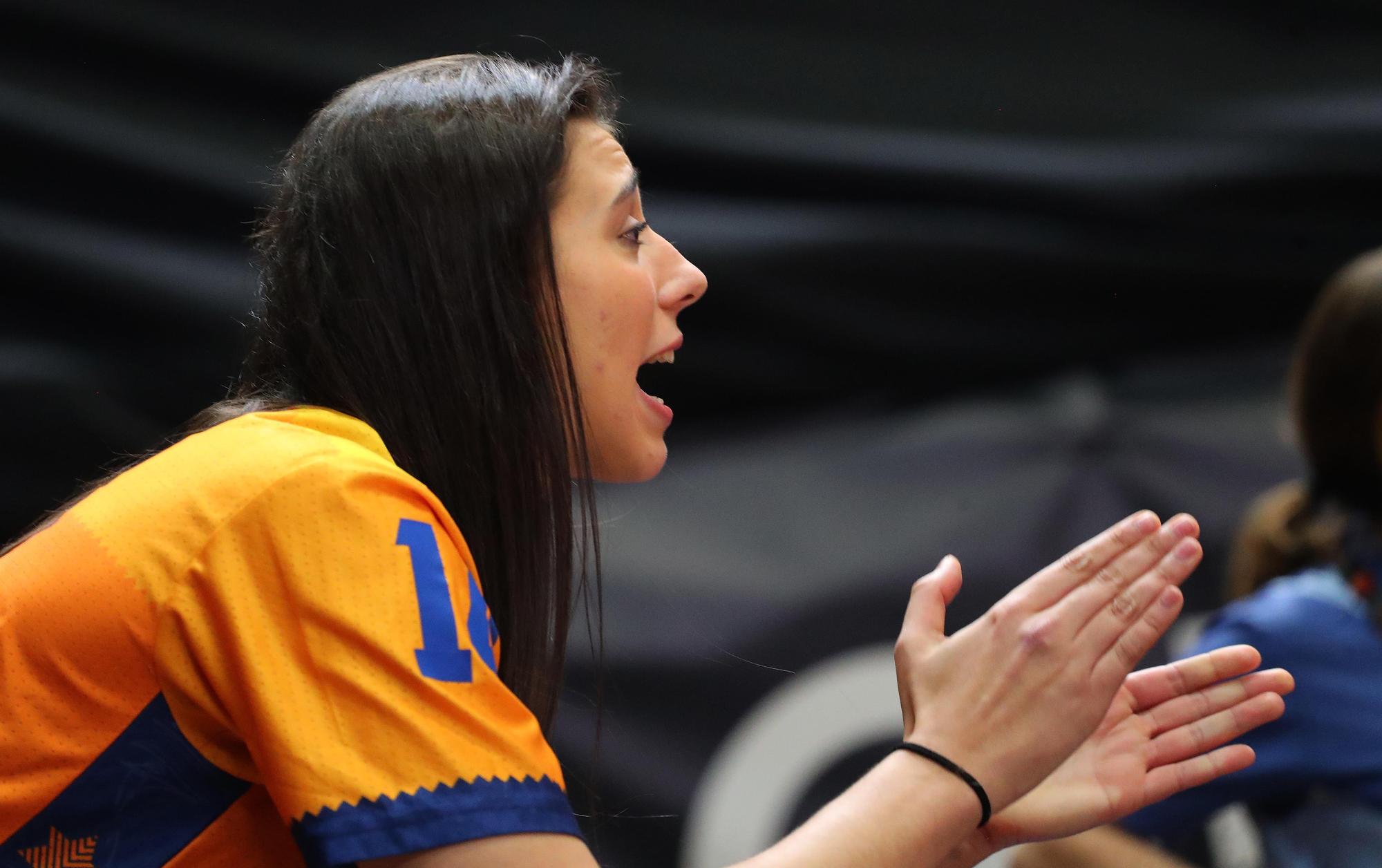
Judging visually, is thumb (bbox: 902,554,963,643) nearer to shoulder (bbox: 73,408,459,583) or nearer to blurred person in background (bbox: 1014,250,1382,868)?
shoulder (bbox: 73,408,459,583)

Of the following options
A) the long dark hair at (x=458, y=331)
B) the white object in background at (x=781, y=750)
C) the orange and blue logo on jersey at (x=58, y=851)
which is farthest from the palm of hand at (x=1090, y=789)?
the white object in background at (x=781, y=750)

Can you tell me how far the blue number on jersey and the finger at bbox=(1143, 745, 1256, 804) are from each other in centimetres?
52

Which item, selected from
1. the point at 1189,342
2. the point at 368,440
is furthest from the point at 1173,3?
the point at 368,440

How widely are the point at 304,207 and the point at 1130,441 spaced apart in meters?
1.67

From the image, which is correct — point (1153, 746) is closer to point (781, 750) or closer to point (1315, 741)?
point (1315, 741)

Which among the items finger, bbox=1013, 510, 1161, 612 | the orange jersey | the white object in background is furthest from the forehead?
the white object in background

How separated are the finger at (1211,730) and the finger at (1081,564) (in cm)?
18

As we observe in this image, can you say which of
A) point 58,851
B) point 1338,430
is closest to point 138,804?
point 58,851

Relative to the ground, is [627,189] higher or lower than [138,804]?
higher

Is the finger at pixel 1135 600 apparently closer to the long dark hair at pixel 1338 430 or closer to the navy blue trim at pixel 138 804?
the navy blue trim at pixel 138 804

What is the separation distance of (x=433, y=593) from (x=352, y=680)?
0.22 feet

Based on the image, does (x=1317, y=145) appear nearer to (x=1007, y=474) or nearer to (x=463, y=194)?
(x=1007, y=474)

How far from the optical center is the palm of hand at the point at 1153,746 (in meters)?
1.03

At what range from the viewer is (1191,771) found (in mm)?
1054
